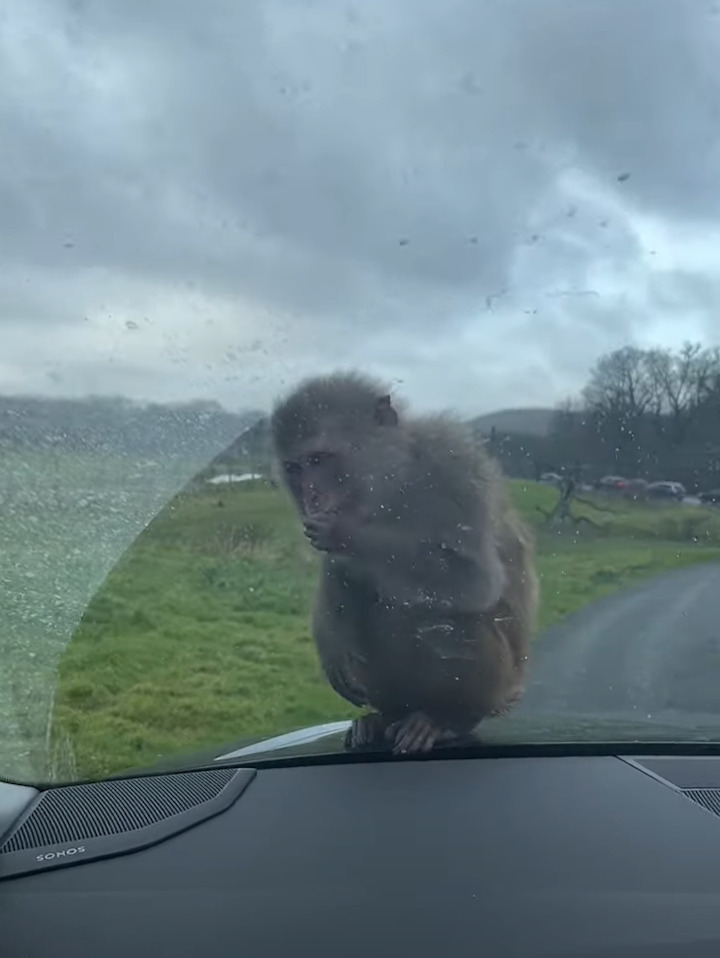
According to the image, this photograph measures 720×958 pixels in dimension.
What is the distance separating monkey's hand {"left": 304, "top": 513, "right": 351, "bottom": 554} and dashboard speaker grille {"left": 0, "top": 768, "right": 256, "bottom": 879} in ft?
3.20

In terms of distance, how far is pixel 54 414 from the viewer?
4.79 meters

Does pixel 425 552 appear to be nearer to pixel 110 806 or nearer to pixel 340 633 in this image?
pixel 340 633

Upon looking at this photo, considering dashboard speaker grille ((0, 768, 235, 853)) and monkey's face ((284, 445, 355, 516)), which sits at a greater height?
monkey's face ((284, 445, 355, 516))

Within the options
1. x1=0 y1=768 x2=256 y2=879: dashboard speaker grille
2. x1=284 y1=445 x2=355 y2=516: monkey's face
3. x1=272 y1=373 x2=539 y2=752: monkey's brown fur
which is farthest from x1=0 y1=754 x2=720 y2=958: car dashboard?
x1=284 y1=445 x2=355 y2=516: monkey's face

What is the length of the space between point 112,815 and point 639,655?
7.76 feet

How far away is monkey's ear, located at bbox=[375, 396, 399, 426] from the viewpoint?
5065mm

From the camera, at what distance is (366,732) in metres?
4.89

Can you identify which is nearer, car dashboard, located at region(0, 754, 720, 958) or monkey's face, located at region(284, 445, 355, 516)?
car dashboard, located at region(0, 754, 720, 958)

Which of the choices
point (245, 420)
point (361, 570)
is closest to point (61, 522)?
point (245, 420)

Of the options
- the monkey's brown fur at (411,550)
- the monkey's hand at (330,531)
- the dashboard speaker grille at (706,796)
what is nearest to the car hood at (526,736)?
the monkey's brown fur at (411,550)

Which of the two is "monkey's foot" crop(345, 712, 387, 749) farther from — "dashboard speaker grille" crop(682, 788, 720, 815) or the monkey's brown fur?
"dashboard speaker grille" crop(682, 788, 720, 815)

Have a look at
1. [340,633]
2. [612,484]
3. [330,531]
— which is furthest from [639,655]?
[330,531]

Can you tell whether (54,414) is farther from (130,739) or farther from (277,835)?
(277,835)

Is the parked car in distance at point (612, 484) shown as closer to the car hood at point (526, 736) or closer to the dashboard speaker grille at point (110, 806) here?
the car hood at point (526, 736)
